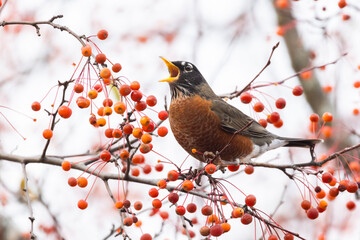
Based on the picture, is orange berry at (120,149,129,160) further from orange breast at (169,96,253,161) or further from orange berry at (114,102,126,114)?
orange breast at (169,96,253,161)

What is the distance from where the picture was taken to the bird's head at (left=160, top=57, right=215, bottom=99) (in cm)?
360

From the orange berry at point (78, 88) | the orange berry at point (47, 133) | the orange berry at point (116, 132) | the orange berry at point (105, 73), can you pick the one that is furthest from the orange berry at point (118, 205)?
the orange berry at point (105, 73)

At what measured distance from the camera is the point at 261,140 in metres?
4.01

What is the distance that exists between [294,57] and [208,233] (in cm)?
396

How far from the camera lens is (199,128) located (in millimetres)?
3420

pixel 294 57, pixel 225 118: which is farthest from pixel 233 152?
pixel 294 57

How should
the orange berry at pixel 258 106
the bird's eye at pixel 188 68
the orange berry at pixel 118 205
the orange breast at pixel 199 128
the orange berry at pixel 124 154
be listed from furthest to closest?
the bird's eye at pixel 188 68 < the orange breast at pixel 199 128 < the orange berry at pixel 258 106 < the orange berry at pixel 118 205 < the orange berry at pixel 124 154

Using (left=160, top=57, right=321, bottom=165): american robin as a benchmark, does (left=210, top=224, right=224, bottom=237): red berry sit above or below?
below

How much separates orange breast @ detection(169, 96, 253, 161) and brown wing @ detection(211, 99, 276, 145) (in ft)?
0.20

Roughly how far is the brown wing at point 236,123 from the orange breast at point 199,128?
62 mm

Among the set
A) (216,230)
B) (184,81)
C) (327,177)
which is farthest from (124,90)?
(184,81)

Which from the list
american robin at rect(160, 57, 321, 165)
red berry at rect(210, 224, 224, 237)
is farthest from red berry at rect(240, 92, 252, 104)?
red berry at rect(210, 224, 224, 237)

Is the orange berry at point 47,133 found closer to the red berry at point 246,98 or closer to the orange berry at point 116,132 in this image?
the orange berry at point 116,132

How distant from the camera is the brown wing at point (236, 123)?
142 inches
